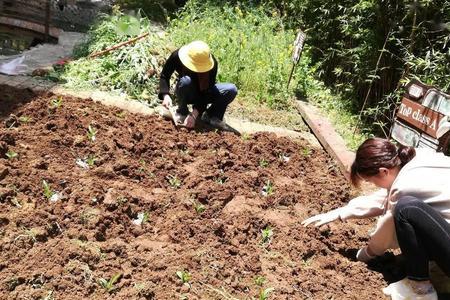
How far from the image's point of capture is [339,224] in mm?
3561

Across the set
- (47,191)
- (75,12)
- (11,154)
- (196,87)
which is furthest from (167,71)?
(75,12)

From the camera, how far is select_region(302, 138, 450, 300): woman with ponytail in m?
2.52

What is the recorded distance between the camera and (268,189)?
3.89 m

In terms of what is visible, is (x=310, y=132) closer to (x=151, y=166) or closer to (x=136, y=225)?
(x=151, y=166)

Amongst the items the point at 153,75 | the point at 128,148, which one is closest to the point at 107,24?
the point at 153,75

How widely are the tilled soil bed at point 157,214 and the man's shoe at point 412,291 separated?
7.1 inches

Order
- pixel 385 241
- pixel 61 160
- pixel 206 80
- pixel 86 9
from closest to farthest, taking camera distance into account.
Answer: pixel 385 241 → pixel 61 160 → pixel 206 80 → pixel 86 9

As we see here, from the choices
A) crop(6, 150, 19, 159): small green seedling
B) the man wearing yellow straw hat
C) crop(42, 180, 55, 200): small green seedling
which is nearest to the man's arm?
the man wearing yellow straw hat

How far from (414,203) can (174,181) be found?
1779 millimetres

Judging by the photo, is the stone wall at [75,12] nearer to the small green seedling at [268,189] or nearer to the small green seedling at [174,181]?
the small green seedling at [174,181]

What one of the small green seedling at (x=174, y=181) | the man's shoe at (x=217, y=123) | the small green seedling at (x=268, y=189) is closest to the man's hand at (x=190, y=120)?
the man's shoe at (x=217, y=123)

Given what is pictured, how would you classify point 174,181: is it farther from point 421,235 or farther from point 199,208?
point 421,235

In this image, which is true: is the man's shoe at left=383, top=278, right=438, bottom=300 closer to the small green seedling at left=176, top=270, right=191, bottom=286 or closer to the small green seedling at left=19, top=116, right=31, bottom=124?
the small green seedling at left=176, top=270, right=191, bottom=286

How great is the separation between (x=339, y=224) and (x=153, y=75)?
287 centimetres
